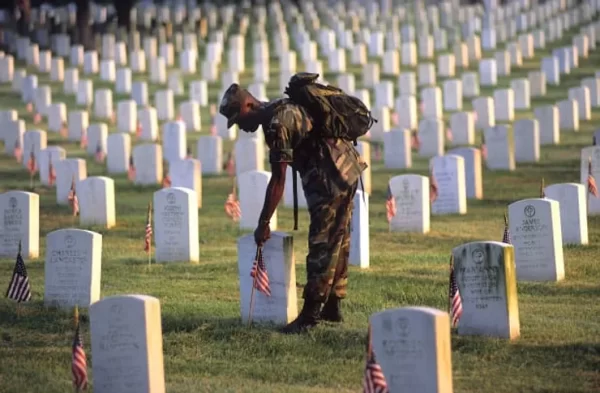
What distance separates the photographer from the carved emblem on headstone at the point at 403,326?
1080 cm

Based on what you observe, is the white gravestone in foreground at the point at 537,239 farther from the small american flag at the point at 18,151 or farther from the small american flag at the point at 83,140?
the small american flag at the point at 83,140

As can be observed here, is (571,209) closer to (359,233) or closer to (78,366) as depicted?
(359,233)

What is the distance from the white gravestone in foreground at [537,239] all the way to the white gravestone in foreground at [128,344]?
18.3 feet

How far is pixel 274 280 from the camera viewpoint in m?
14.0

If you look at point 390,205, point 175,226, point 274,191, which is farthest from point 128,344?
point 390,205

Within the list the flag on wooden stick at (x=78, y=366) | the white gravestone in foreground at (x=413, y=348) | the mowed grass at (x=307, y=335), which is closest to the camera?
the white gravestone in foreground at (x=413, y=348)

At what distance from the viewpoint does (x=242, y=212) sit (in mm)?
21422

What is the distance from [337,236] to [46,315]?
3141 millimetres

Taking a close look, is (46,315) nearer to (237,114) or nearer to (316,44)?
(237,114)

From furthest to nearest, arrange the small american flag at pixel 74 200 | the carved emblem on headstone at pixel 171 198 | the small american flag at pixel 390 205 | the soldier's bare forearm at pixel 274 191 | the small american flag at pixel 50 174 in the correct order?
1. the small american flag at pixel 50 174
2. the small american flag at pixel 74 200
3. the small american flag at pixel 390 205
4. the carved emblem on headstone at pixel 171 198
5. the soldier's bare forearm at pixel 274 191

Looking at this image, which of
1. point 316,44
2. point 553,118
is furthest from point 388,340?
point 316,44

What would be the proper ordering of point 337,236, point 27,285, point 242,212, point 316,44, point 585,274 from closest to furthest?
point 337,236
point 27,285
point 585,274
point 242,212
point 316,44

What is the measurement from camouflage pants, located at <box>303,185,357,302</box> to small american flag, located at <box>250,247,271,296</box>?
524 mm

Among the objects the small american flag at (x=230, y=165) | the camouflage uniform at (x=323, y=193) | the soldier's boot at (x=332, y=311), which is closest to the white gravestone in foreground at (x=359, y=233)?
the soldier's boot at (x=332, y=311)
